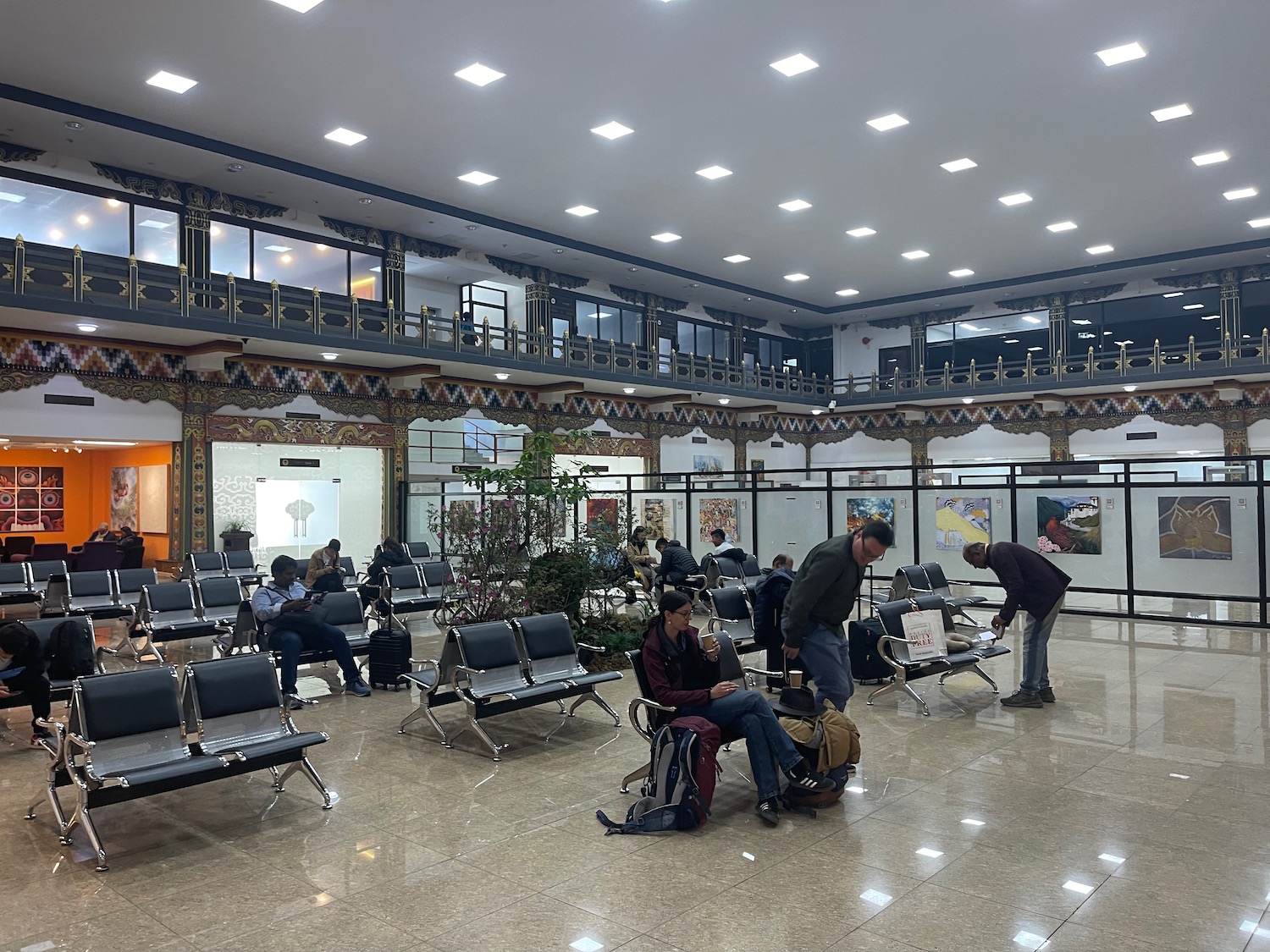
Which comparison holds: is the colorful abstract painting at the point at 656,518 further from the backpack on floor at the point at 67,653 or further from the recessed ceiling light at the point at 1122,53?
the backpack on floor at the point at 67,653

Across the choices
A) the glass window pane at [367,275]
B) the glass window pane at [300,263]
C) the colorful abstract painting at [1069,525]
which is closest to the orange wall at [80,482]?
the glass window pane at [300,263]

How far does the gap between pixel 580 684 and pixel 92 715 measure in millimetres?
3412

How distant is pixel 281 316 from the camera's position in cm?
1722

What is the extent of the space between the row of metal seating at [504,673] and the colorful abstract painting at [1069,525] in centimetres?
847

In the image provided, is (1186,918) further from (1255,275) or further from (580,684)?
(1255,275)

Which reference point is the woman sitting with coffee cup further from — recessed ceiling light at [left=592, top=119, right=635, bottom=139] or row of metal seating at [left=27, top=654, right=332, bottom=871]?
recessed ceiling light at [left=592, top=119, right=635, bottom=139]

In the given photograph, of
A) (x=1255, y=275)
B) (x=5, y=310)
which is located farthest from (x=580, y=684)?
(x=1255, y=275)

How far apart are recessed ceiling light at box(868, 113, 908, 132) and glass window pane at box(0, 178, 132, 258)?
13361 millimetres

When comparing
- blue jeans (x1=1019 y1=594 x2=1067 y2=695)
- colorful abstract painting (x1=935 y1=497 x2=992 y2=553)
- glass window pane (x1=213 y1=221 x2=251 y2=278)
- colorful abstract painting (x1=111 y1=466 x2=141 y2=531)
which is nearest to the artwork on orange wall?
colorful abstract painting (x1=111 y1=466 x2=141 y2=531)

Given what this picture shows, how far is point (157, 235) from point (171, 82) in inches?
167

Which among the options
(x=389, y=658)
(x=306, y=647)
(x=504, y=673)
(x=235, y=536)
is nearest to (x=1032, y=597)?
(x=504, y=673)

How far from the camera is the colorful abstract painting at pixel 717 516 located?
54.7ft

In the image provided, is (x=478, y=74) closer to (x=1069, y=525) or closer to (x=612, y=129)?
(x=612, y=129)

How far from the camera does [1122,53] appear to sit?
12680mm
